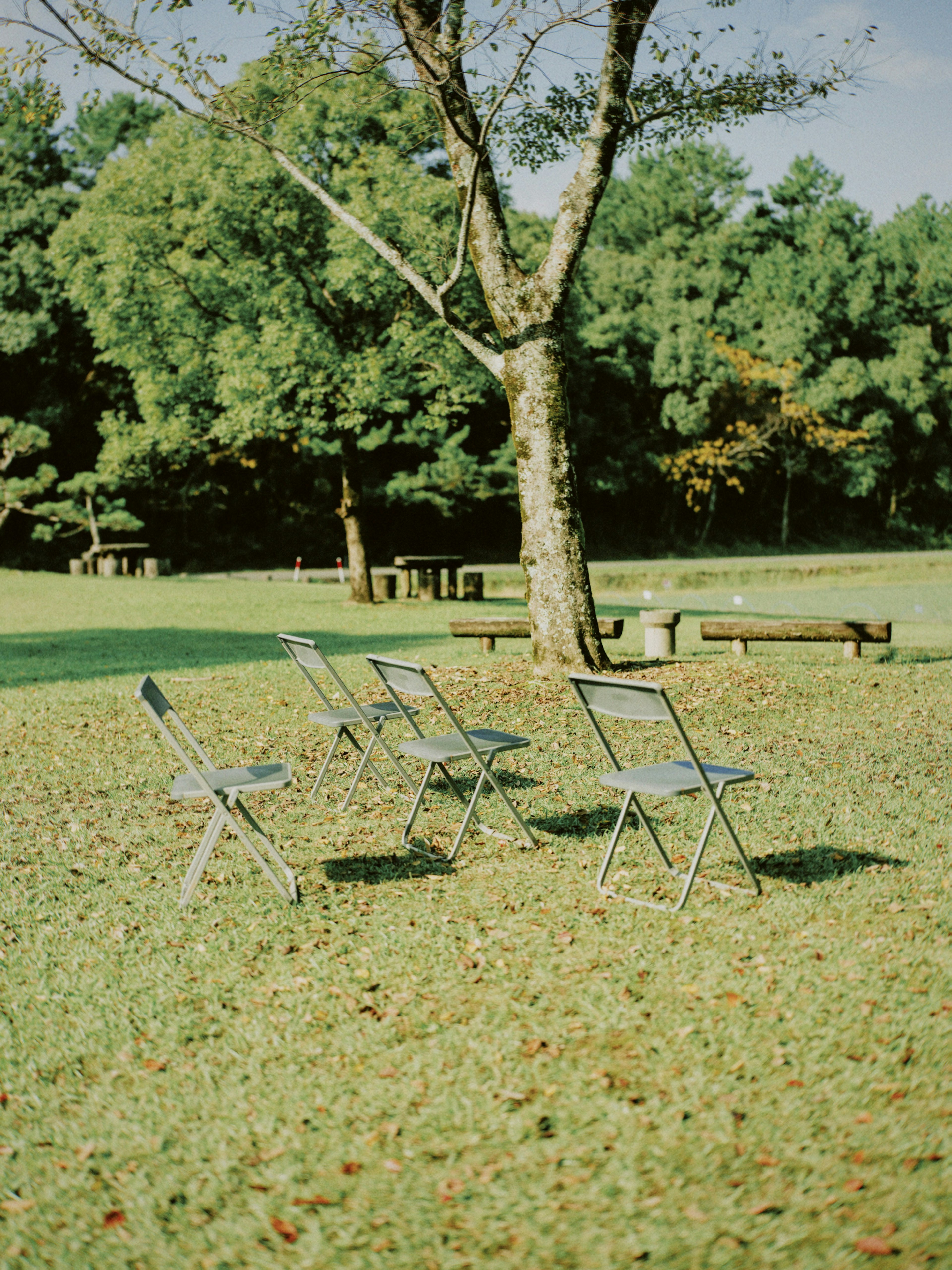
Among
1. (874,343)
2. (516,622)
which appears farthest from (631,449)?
(516,622)

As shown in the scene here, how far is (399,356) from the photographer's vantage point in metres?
18.9

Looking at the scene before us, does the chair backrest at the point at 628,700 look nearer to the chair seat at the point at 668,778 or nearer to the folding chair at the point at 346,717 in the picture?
the chair seat at the point at 668,778

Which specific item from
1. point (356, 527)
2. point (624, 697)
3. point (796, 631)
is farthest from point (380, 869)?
point (356, 527)

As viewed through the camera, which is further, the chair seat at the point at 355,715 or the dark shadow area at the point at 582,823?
the chair seat at the point at 355,715

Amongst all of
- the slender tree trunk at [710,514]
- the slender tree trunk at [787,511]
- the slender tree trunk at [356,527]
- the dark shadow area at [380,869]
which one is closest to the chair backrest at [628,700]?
the dark shadow area at [380,869]

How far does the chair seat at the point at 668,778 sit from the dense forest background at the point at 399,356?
23.4ft

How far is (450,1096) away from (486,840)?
256cm

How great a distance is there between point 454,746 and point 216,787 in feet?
4.18

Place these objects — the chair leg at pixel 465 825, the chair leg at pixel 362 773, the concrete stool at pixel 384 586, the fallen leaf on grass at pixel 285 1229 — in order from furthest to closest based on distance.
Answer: the concrete stool at pixel 384 586 → the chair leg at pixel 362 773 → the chair leg at pixel 465 825 → the fallen leaf on grass at pixel 285 1229

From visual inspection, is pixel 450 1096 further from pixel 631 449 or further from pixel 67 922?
pixel 631 449

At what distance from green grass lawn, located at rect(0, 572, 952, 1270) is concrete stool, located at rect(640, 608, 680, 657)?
4.47 m

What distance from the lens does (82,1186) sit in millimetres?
2971

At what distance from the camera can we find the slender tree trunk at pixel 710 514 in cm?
4316

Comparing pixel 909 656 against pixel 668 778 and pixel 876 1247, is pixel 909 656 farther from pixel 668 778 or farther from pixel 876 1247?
pixel 876 1247
